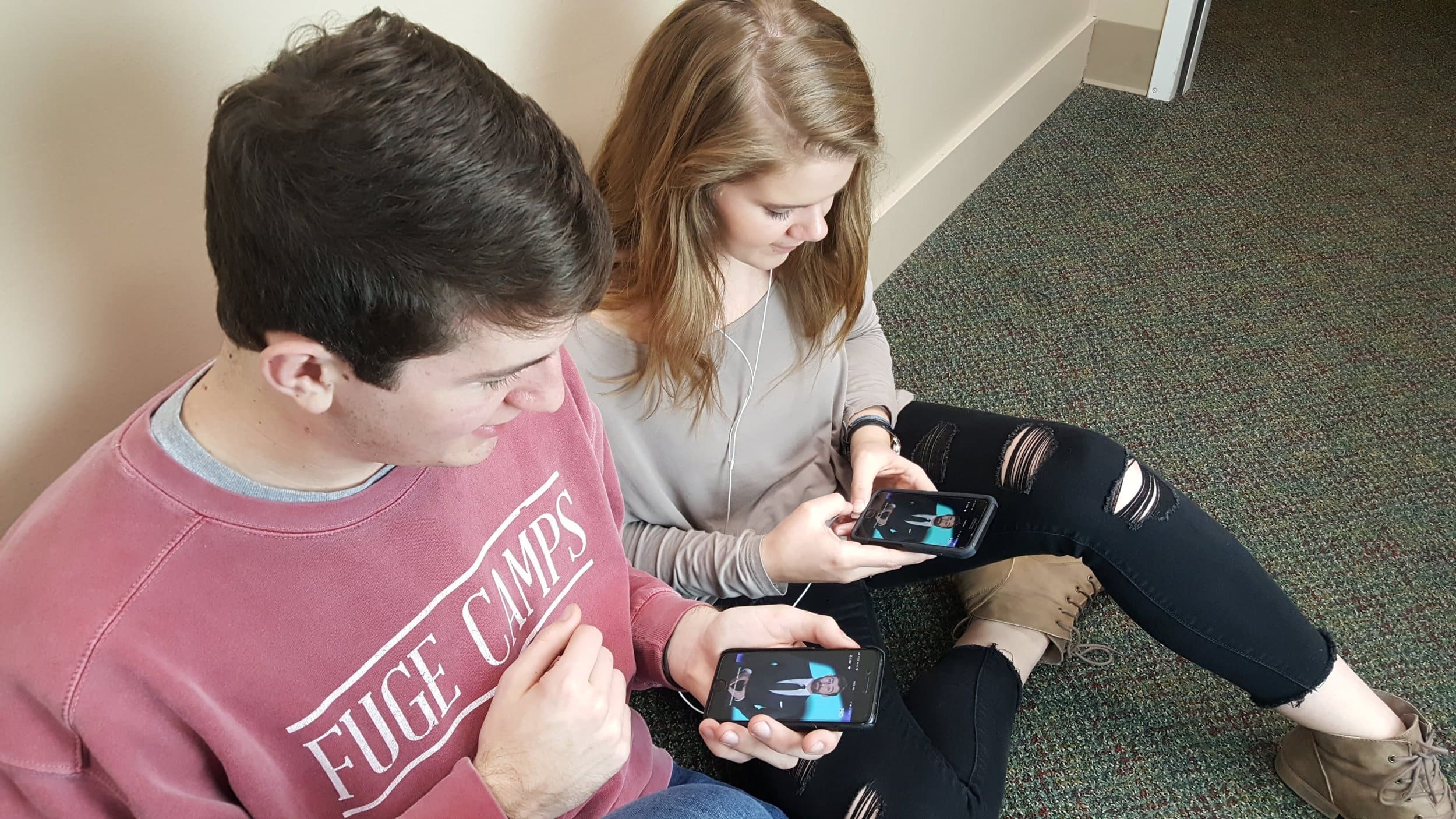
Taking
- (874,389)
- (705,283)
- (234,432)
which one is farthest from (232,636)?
(874,389)

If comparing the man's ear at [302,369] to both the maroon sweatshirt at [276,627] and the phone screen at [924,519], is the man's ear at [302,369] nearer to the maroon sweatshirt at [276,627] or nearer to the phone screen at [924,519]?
the maroon sweatshirt at [276,627]

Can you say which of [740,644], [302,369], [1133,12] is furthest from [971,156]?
[302,369]

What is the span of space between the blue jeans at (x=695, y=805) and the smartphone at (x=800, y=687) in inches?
2.7

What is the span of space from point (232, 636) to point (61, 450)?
0.81 ft

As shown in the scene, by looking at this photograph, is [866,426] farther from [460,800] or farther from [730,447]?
[460,800]

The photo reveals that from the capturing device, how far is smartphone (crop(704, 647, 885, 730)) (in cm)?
85

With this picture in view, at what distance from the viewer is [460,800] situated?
659mm

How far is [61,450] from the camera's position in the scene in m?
0.73

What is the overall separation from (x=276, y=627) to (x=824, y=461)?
2.14 feet

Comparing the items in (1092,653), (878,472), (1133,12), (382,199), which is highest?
(382,199)

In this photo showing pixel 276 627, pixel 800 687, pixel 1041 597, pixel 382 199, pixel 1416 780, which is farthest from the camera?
pixel 1041 597

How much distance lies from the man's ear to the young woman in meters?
0.40

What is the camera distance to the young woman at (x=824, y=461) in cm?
93

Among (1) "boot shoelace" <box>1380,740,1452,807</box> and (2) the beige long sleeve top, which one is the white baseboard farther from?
(1) "boot shoelace" <box>1380,740,1452,807</box>
